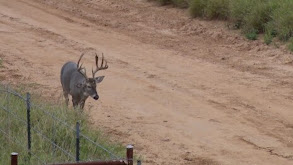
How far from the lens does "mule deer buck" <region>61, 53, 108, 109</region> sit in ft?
37.9

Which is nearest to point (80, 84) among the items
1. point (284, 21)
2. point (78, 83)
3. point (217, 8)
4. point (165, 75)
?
point (78, 83)

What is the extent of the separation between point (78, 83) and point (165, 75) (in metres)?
2.96

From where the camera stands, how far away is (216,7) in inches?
691

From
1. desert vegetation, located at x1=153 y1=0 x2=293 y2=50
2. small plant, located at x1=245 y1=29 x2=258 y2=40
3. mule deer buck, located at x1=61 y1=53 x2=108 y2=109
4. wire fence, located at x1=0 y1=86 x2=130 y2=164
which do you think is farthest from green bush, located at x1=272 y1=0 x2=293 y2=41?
wire fence, located at x1=0 y1=86 x2=130 y2=164

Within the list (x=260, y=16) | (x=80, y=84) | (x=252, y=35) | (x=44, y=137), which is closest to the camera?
(x=44, y=137)

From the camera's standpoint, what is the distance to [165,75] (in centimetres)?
1430

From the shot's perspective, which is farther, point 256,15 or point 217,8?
point 217,8

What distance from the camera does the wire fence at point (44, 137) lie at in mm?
8773

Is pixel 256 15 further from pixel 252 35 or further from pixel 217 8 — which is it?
pixel 217 8

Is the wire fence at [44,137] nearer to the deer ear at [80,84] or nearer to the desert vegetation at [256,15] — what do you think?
the deer ear at [80,84]

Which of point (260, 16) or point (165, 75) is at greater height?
point (260, 16)

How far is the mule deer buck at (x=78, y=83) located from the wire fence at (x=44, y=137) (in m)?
1.27

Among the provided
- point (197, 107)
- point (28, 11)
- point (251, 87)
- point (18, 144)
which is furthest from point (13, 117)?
point (28, 11)

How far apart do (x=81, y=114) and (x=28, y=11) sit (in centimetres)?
1009
